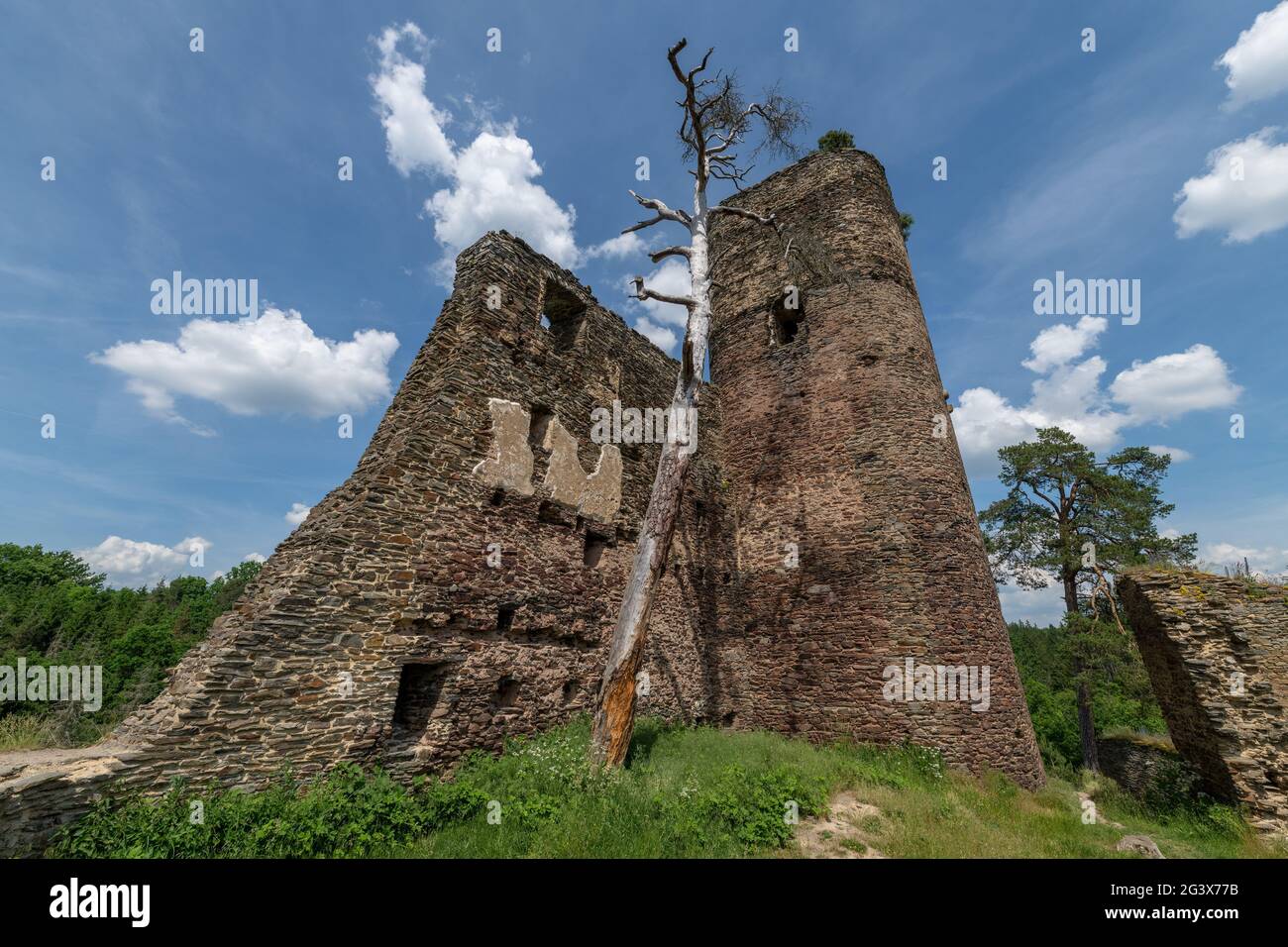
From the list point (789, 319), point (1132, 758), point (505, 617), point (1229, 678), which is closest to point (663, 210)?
point (789, 319)

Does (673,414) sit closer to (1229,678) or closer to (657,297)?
(657,297)

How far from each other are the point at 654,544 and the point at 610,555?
1771mm

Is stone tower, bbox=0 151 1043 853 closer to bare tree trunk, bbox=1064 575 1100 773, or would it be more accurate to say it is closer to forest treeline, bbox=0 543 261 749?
bare tree trunk, bbox=1064 575 1100 773

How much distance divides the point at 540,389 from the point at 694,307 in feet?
11.2

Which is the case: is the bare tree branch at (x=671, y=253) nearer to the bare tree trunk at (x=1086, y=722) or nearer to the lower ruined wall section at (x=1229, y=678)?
the lower ruined wall section at (x=1229, y=678)

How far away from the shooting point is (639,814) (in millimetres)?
6035

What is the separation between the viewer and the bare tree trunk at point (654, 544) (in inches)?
308

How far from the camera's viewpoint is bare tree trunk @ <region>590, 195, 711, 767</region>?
25.6 feet

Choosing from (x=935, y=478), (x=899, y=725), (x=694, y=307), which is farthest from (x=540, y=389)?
(x=899, y=725)

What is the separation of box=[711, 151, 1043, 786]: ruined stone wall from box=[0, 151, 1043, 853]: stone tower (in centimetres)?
6

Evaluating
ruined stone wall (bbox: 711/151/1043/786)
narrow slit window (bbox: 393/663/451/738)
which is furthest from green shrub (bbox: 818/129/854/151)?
narrow slit window (bbox: 393/663/451/738)
